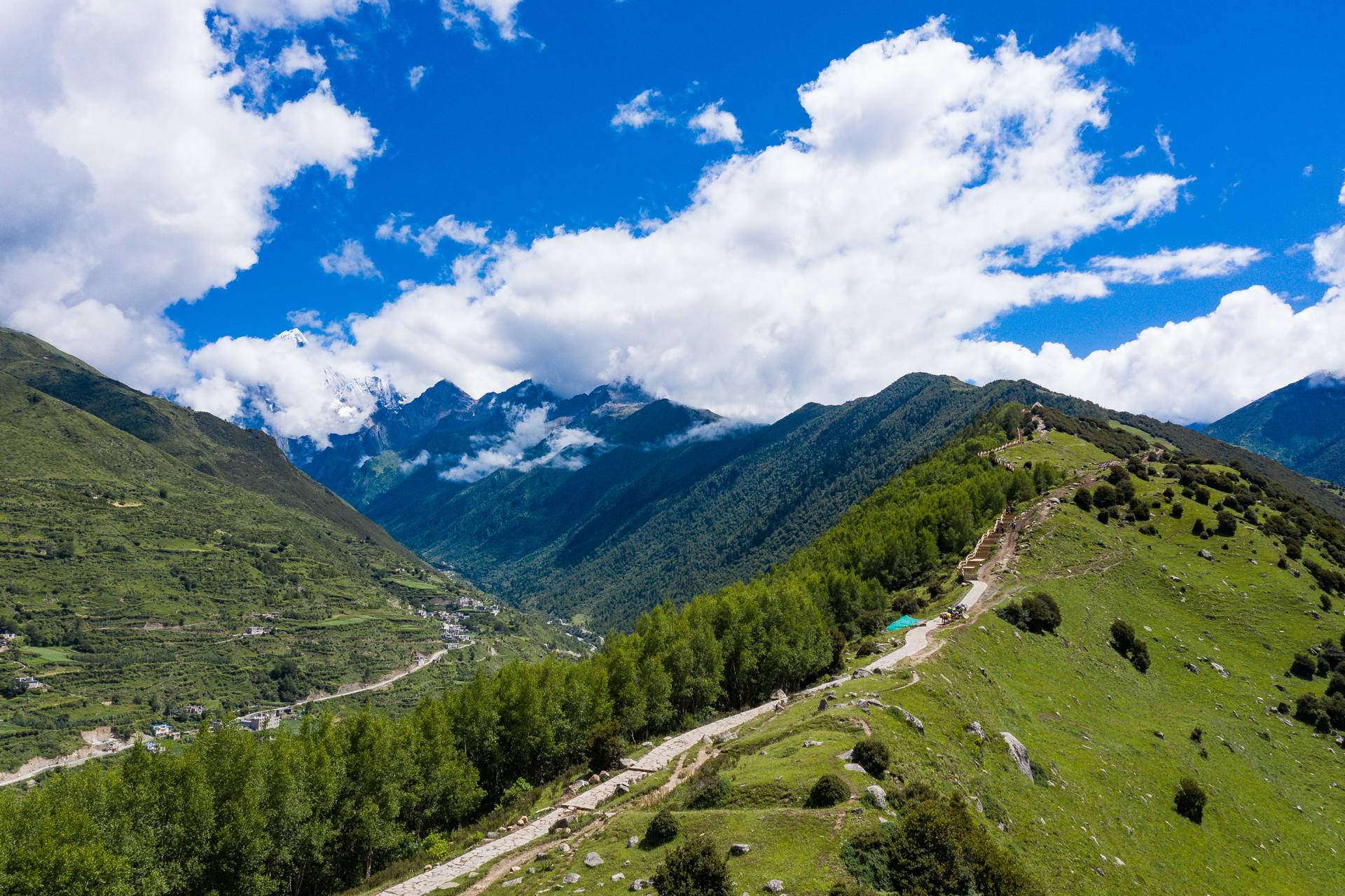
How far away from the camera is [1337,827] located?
46156 millimetres

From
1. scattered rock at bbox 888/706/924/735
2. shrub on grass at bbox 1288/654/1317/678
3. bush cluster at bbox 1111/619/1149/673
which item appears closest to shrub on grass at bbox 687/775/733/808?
scattered rock at bbox 888/706/924/735

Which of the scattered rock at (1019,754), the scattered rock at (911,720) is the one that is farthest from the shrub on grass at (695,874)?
the scattered rock at (1019,754)

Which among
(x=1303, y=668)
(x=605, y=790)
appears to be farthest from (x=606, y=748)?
(x=1303, y=668)

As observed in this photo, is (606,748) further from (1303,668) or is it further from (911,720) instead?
(1303,668)

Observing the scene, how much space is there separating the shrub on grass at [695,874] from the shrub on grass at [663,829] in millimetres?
4951

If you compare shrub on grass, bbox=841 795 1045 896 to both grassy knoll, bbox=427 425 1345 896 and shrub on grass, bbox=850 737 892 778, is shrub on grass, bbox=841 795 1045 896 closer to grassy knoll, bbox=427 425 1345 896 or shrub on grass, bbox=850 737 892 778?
grassy knoll, bbox=427 425 1345 896

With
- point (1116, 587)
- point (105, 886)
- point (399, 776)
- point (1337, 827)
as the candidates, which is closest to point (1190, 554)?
point (1116, 587)

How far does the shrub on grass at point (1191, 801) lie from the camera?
1663 inches

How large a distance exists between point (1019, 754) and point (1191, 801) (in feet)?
51.5

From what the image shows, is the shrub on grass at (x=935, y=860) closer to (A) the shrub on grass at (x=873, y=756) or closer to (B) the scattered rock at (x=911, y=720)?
(A) the shrub on grass at (x=873, y=756)

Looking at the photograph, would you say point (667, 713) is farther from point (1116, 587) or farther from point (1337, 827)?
point (1116, 587)

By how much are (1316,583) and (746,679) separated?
9163cm

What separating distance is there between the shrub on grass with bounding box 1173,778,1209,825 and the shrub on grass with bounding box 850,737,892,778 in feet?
95.8

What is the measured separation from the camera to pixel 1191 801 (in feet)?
139
